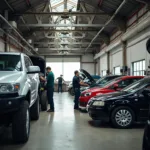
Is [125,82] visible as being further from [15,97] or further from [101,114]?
[15,97]

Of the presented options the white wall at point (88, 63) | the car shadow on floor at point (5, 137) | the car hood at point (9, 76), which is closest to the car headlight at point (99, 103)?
the car shadow on floor at point (5, 137)

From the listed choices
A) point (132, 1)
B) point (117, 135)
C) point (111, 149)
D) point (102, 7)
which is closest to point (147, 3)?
point (132, 1)

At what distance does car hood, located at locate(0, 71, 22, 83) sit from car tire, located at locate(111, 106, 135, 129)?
283 centimetres

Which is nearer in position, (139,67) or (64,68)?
(139,67)

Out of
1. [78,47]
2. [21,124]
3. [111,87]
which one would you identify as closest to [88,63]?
[78,47]

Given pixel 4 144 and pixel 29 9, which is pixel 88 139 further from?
pixel 29 9

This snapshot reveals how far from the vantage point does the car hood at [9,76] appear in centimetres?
430

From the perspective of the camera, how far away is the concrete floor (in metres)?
4.70

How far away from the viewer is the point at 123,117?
6.42 m

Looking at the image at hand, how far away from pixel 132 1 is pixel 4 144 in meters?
11.1

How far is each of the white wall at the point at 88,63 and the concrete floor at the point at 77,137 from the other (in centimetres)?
2604

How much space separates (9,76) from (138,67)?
11862 millimetres

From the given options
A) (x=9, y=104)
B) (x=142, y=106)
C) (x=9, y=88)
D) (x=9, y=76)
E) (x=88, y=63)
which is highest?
(x=88, y=63)

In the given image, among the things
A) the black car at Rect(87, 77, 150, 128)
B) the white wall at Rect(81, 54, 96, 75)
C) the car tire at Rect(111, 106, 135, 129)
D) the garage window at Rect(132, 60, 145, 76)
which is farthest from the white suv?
the white wall at Rect(81, 54, 96, 75)
